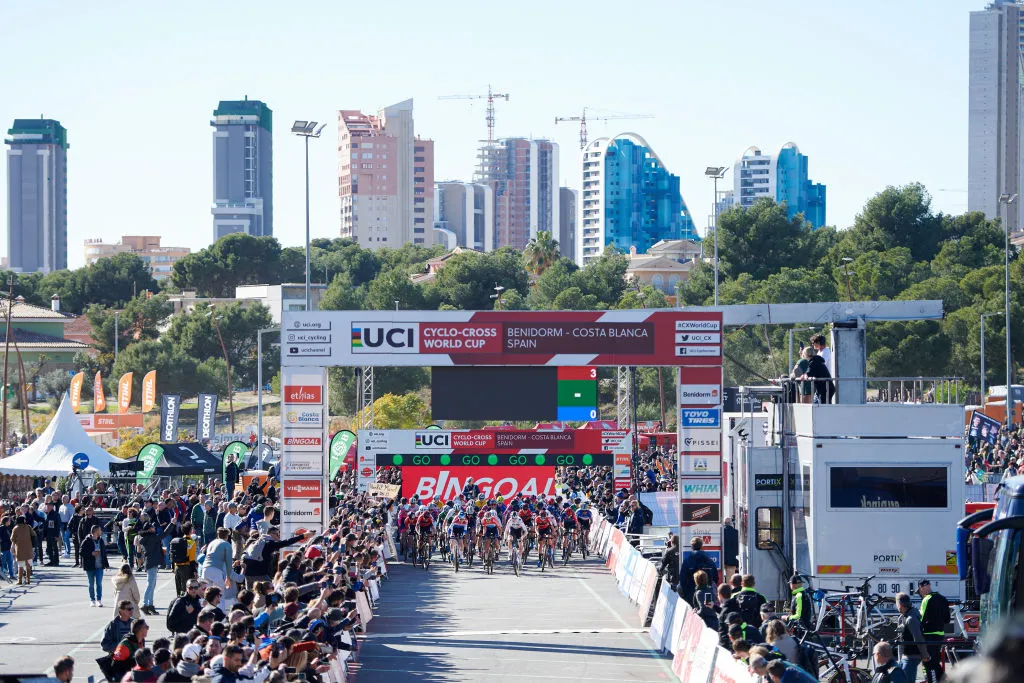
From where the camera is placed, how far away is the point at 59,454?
111ft

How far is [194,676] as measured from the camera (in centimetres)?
1142

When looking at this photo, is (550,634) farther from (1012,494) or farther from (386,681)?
(1012,494)

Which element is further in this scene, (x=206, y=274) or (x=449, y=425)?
(x=206, y=274)

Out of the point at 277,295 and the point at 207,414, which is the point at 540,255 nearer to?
the point at 277,295

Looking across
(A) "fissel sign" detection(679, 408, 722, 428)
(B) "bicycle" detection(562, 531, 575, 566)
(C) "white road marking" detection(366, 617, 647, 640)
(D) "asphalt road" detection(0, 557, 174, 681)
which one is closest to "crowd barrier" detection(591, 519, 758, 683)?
(C) "white road marking" detection(366, 617, 647, 640)

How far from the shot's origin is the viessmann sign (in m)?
22.2

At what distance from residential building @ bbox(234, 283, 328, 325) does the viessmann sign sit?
77.3 m

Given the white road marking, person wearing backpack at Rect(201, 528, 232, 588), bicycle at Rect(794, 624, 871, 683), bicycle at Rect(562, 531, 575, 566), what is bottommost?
bicycle at Rect(562, 531, 575, 566)

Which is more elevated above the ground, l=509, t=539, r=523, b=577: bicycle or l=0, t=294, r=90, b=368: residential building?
l=0, t=294, r=90, b=368: residential building

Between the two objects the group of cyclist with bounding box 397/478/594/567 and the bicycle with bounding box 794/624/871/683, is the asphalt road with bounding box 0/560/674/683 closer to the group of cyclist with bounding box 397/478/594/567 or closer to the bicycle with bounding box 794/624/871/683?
the group of cyclist with bounding box 397/478/594/567

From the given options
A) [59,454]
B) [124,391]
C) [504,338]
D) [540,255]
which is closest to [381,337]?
[504,338]

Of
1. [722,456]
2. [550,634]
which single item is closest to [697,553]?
[550,634]

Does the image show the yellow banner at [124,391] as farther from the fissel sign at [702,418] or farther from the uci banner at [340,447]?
the fissel sign at [702,418]

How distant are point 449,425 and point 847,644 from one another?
59396mm
